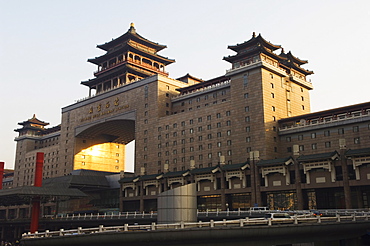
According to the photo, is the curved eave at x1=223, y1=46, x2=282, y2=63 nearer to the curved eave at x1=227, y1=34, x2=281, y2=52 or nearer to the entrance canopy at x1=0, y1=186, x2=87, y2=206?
→ the curved eave at x1=227, y1=34, x2=281, y2=52

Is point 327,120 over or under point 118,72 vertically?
under

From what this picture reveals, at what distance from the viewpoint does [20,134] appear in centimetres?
16488

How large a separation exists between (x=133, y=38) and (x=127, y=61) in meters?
11.7

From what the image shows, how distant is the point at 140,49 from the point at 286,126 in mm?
63310

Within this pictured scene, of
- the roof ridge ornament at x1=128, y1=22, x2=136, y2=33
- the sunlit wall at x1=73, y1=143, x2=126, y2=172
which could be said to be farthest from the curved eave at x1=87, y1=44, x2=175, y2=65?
the sunlit wall at x1=73, y1=143, x2=126, y2=172

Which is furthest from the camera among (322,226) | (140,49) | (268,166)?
(140,49)

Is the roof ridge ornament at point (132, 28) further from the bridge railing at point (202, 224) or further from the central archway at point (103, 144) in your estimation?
the bridge railing at point (202, 224)

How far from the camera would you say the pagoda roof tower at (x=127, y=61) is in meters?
126

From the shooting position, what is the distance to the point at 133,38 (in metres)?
131

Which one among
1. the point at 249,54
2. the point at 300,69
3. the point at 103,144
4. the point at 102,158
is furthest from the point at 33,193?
the point at 300,69

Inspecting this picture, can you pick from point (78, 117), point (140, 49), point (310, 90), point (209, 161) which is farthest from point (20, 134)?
point (310, 90)

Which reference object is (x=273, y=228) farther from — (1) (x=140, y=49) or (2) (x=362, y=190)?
(1) (x=140, y=49)

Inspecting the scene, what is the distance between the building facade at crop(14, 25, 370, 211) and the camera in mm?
72625

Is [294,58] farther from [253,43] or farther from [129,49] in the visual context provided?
[129,49]
